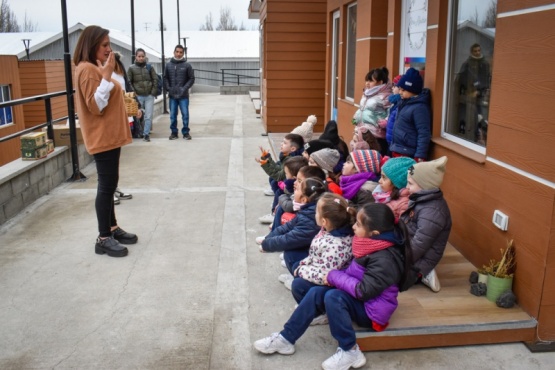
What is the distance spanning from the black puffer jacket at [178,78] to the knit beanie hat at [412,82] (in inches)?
270

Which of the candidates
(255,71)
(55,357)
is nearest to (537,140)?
(55,357)

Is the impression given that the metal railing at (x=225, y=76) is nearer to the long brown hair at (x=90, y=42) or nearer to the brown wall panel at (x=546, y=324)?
the long brown hair at (x=90, y=42)

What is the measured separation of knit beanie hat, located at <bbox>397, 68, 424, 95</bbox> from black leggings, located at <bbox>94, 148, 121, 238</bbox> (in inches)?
96.6

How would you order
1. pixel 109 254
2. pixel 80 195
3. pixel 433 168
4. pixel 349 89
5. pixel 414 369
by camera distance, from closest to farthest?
pixel 414 369, pixel 433 168, pixel 109 254, pixel 80 195, pixel 349 89

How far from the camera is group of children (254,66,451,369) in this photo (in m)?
2.98

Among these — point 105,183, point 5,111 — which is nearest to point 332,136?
point 105,183

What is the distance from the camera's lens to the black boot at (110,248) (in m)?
4.68

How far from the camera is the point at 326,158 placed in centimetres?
471

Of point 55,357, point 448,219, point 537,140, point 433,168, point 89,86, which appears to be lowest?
point 55,357

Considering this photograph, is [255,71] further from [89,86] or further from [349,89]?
[89,86]

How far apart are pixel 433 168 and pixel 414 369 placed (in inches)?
49.2

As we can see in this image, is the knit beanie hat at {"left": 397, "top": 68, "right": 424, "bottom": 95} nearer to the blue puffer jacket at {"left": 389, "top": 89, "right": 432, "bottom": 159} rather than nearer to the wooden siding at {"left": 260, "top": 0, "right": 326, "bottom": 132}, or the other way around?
the blue puffer jacket at {"left": 389, "top": 89, "right": 432, "bottom": 159}

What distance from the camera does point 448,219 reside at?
3604 millimetres

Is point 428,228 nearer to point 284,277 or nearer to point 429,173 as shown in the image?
point 429,173
